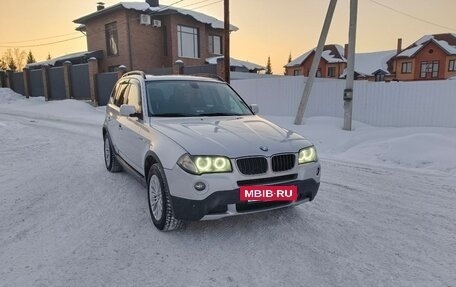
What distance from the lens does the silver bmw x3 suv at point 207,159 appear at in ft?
10.9

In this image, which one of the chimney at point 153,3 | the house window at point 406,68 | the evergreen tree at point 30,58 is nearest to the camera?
the chimney at point 153,3

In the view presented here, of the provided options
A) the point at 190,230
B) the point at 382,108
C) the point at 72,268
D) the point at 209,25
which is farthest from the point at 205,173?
the point at 209,25

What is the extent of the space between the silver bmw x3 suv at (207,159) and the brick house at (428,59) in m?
47.1

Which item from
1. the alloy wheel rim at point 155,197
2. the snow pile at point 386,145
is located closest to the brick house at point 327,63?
the snow pile at point 386,145

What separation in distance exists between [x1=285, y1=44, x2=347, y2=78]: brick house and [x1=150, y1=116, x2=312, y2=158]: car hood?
47.3 m

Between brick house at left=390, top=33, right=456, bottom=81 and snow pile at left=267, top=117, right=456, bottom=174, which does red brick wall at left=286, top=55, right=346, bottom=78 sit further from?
snow pile at left=267, top=117, right=456, bottom=174

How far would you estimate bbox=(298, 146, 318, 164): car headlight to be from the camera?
3.75 m

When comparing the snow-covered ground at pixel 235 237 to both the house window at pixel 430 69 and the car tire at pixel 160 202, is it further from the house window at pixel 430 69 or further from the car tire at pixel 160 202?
the house window at pixel 430 69

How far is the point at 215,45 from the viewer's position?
32.6 m

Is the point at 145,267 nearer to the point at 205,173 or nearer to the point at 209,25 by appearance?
the point at 205,173

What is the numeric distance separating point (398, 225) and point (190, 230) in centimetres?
244

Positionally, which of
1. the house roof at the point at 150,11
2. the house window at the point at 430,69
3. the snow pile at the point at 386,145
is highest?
the house roof at the point at 150,11

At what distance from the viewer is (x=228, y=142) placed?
353 centimetres

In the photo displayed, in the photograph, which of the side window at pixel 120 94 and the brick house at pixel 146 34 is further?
the brick house at pixel 146 34
